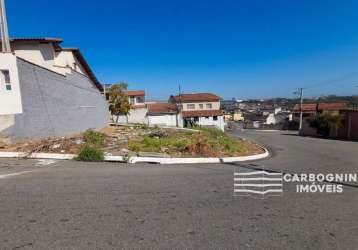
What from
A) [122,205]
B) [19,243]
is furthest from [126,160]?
[19,243]

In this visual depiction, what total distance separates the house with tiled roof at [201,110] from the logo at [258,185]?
1624 inches

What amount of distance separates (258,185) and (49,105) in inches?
455

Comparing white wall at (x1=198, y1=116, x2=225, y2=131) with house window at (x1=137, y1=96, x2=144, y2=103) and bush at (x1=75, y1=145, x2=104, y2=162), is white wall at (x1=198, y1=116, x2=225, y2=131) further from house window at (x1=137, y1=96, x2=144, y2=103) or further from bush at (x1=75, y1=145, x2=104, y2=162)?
bush at (x1=75, y1=145, x2=104, y2=162)

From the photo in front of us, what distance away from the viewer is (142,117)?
1689 inches

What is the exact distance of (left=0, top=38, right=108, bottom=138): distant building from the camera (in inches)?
384

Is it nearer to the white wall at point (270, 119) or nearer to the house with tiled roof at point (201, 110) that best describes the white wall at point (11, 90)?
the house with tiled roof at point (201, 110)

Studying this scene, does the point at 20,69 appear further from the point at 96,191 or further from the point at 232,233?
the point at 232,233

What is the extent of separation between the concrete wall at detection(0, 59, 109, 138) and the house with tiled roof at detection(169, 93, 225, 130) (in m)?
31.6

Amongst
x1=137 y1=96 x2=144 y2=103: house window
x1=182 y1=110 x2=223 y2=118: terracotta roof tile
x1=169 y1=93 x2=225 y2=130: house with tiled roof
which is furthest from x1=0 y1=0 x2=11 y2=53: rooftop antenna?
x1=182 y1=110 x2=223 y2=118: terracotta roof tile

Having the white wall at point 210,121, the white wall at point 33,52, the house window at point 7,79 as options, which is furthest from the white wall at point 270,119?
the house window at point 7,79

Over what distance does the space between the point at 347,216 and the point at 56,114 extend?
13.8 m

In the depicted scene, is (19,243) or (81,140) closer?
(19,243)

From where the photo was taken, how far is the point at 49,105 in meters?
12.6

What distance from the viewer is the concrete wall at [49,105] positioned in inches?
400
